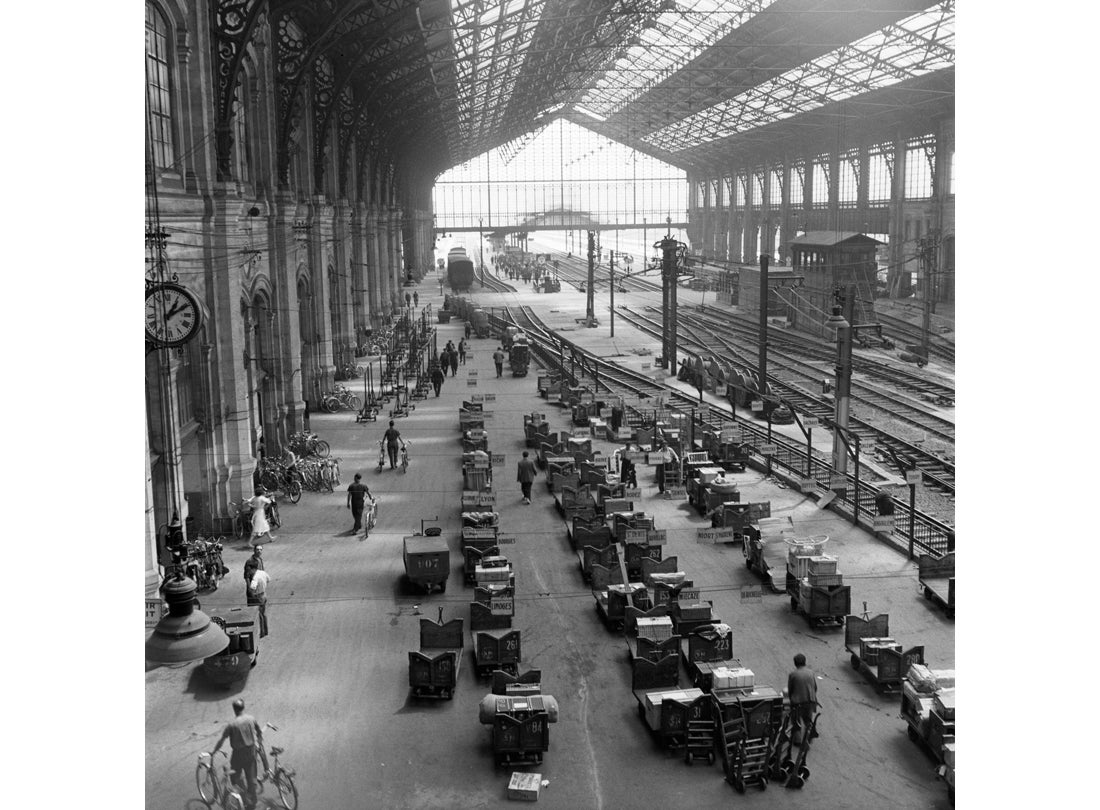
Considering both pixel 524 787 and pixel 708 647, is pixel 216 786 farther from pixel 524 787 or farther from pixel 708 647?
pixel 708 647

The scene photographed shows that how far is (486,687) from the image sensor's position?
14.6 metres

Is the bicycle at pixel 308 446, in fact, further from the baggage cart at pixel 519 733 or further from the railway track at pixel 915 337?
the railway track at pixel 915 337

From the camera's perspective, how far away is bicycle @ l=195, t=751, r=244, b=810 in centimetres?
1127

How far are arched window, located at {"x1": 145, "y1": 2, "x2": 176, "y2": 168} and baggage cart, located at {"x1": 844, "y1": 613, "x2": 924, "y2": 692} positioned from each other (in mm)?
12873

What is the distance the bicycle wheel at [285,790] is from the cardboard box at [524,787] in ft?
7.02

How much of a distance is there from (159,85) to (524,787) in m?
13.7

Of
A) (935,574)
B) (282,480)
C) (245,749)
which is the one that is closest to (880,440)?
(935,574)

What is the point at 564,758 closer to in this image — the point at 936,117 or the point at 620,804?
the point at 620,804

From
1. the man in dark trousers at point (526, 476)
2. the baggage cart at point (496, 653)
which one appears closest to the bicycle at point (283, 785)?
the baggage cart at point (496, 653)

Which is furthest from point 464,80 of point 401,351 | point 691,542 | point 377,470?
point 691,542

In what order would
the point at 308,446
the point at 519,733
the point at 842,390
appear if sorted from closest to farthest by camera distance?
the point at 519,733 < the point at 842,390 < the point at 308,446

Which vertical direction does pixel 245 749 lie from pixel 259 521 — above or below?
below

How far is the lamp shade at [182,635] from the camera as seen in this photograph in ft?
28.1

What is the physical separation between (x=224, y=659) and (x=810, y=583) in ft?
27.0
